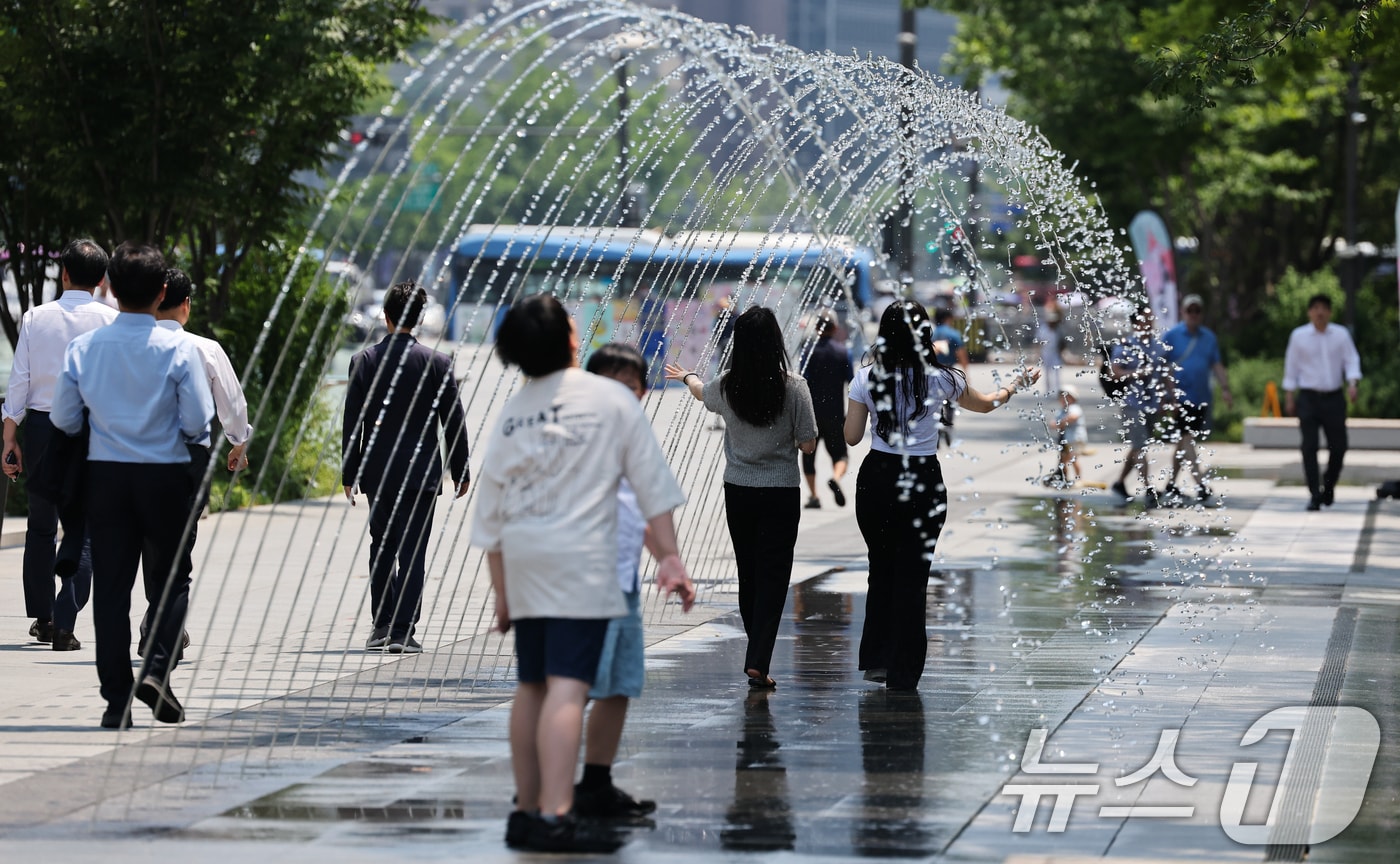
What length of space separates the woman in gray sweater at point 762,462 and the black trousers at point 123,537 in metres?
2.34

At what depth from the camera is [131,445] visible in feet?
25.3

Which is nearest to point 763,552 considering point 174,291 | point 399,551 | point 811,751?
point 811,751

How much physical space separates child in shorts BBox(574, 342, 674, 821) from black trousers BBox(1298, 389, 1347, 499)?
12.6m

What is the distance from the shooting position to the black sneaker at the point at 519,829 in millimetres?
5902

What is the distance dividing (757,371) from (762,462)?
390mm

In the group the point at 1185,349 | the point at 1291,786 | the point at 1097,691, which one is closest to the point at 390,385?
the point at 1097,691

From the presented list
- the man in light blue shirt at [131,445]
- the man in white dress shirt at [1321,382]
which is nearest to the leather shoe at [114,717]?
the man in light blue shirt at [131,445]

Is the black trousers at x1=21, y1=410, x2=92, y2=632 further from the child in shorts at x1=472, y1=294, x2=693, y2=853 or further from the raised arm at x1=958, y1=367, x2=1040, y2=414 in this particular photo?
the child in shorts at x1=472, y1=294, x2=693, y2=853

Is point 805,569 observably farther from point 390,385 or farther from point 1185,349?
point 1185,349

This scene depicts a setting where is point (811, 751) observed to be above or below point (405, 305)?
below

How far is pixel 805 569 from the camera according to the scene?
44.8 ft

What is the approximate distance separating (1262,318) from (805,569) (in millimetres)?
23943

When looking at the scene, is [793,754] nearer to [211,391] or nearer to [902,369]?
[902,369]

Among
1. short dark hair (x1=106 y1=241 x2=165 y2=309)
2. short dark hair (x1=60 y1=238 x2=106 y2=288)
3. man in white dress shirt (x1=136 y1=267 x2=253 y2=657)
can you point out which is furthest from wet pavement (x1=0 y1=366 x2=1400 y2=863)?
short dark hair (x1=60 y1=238 x2=106 y2=288)
